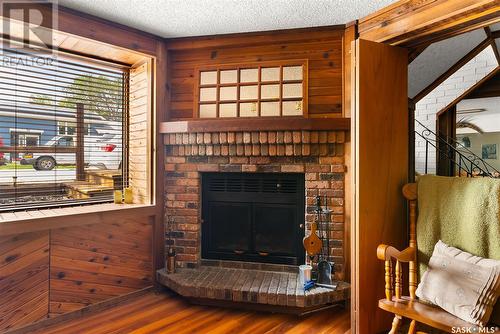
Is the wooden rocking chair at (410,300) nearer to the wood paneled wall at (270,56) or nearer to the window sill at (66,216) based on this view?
the wood paneled wall at (270,56)

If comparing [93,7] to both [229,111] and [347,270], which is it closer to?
[229,111]

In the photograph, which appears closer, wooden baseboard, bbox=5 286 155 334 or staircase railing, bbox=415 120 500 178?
wooden baseboard, bbox=5 286 155 334

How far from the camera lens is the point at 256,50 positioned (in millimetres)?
2697

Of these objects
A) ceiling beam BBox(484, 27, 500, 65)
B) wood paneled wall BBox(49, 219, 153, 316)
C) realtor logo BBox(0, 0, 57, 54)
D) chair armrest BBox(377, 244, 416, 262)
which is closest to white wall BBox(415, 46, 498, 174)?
ceiling beam BBox(484, 27, 500, 65)

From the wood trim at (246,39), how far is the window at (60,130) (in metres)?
0.60

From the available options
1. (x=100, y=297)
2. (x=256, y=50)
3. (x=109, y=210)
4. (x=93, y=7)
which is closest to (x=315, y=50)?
(x=256, y=50)

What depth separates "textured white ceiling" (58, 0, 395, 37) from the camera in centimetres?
215

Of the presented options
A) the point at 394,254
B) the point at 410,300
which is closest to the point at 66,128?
the point at 394,254

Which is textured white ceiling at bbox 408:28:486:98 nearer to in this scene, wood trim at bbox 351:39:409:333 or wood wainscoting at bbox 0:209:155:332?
wood trim at bbox 351:39:409:333

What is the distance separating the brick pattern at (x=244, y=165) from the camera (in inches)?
99.0

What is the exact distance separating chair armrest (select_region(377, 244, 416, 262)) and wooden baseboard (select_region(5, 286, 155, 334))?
6.35ft

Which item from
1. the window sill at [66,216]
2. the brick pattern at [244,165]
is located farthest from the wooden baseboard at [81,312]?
the window sill at [66,216]

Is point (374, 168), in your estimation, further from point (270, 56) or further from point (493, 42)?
point (493, 42)

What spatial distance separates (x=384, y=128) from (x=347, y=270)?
3.96ft
